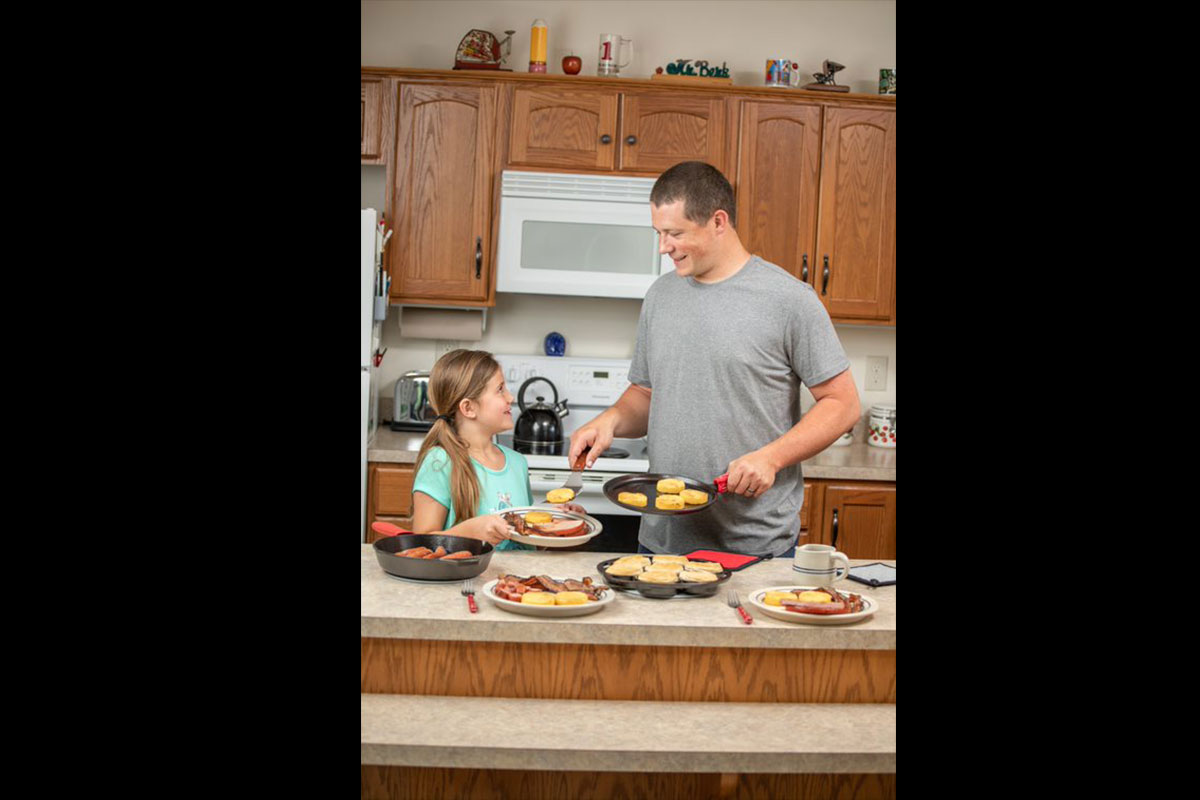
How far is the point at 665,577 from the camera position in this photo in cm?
177

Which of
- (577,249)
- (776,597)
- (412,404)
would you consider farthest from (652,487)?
(412,404)

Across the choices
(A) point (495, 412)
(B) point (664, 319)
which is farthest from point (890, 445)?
(A) point (495, 412)

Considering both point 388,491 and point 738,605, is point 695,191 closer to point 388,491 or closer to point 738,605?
point 738,605

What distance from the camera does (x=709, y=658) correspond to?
1.69 m

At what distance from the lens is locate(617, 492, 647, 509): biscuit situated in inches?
80.4

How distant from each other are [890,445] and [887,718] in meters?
2.35

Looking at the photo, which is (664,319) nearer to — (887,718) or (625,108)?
(887,718)

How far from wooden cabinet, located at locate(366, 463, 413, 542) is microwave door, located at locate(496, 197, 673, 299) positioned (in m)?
0.74

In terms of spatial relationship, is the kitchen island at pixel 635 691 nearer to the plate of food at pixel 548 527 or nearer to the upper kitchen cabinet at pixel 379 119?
the plate of food at pixel 548 527

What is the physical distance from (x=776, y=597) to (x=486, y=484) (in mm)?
762

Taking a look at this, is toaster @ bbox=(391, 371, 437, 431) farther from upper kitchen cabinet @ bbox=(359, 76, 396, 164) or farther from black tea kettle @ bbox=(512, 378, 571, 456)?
upper kitchen cabinet @ bbox=(359, 76, 396, 164)

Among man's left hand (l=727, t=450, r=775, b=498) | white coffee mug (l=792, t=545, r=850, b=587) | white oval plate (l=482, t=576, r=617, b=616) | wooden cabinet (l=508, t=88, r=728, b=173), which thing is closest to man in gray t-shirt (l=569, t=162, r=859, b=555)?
man's left hand (l=727, t=450, r=775, b=498)
